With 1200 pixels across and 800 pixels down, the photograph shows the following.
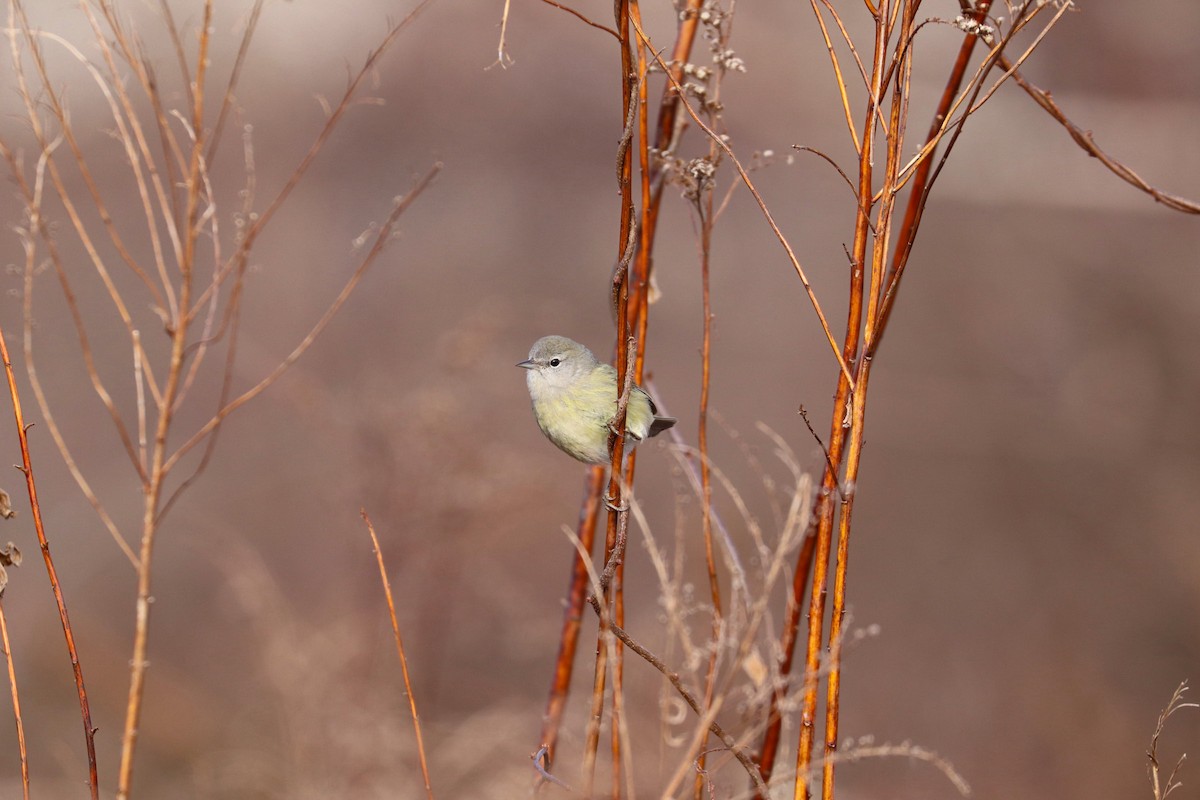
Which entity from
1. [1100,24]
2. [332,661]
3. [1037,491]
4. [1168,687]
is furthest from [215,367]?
[1100,24]

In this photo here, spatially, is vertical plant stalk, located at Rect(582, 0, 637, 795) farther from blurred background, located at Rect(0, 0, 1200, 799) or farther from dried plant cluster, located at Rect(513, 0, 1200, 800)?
blurred background, located at Rect(0, 0, 1200, 799)

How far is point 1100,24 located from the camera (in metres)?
10.6

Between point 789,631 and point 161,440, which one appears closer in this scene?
point 161,440

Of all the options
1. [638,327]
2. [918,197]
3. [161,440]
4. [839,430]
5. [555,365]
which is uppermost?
[555,365]

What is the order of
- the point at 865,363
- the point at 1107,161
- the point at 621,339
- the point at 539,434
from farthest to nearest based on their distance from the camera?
the point at 539,434 < the point at 1107,161 < the point at 621,339 < the point at 865,363

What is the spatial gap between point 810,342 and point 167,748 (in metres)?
5.53

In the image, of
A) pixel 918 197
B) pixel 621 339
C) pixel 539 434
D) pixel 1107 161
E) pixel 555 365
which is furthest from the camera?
pixel 539 434

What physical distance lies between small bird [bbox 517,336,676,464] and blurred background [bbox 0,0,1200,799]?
62.2 inches

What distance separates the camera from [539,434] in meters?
7.04

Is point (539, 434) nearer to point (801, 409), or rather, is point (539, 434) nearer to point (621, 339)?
point (621, 339)

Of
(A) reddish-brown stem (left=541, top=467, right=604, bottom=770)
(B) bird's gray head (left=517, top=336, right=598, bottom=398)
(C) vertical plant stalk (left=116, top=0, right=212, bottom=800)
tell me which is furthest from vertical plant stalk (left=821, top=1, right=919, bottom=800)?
(B) bird's gray head (left=517, top=336, right=598, bottom=398)

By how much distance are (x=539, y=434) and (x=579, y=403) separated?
4.30 metres

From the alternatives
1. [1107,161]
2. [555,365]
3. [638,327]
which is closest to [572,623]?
[638,327]

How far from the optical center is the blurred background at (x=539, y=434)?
204 inches
